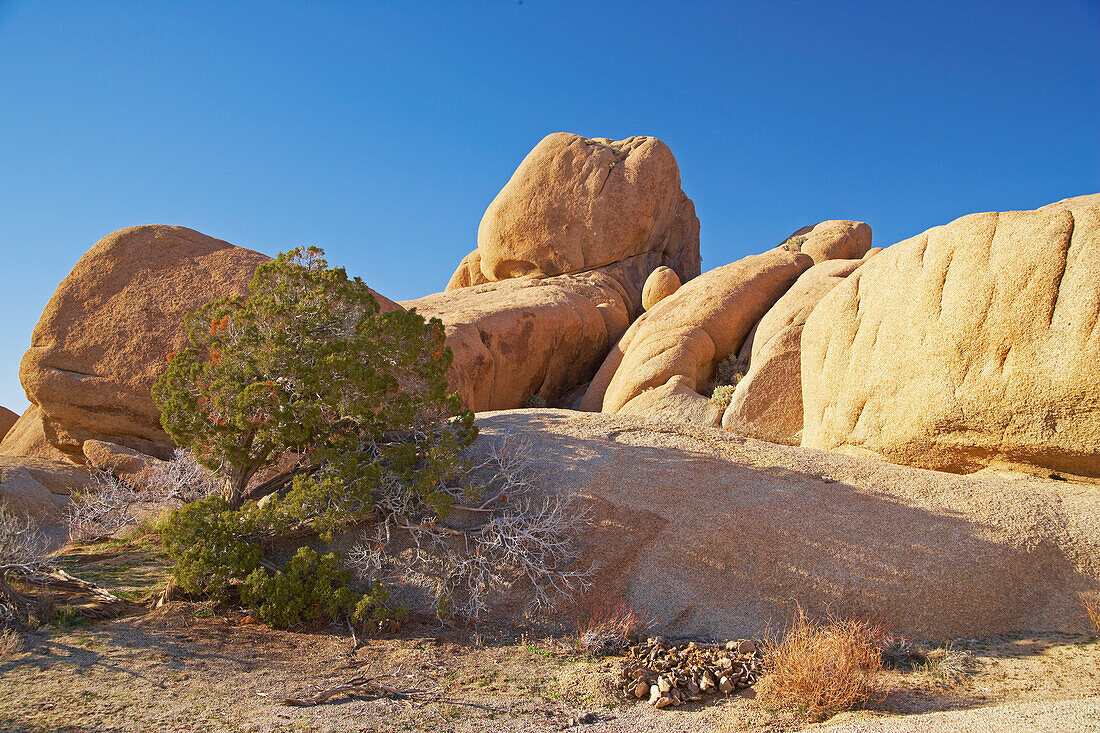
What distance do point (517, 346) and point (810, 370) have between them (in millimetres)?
7716

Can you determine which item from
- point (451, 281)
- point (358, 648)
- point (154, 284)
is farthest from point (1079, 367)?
point (451, 281)

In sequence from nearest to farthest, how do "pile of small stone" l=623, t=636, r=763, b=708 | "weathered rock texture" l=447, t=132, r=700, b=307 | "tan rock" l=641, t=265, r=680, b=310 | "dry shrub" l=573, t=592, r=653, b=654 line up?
"pile of small stone" l=623, t=636, r=763, b=708, "dry shrub" l=573, t=592, r=653, b=654, "tan rock" l=641, t=265, r=680, b=310, "weathered rock texture" l=447, t=132, r=700, b=307

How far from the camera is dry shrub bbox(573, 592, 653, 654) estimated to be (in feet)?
20.0

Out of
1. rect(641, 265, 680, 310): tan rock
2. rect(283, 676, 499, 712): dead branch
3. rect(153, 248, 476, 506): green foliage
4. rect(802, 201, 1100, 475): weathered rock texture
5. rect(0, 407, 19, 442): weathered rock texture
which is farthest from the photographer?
rect(0, 407, 19, 442): weathered rock texture

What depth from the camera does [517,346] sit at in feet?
55.9

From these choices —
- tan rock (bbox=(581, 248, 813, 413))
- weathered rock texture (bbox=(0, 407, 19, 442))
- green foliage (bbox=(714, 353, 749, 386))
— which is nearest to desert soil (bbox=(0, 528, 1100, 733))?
green foliage (bbox=(714, 353, 749, 386))

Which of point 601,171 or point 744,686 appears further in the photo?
point 601,171

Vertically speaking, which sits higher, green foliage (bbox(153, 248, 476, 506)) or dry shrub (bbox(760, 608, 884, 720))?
green foliage (bbox(153, 248, 476, 506))

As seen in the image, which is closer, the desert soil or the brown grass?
the desert soil

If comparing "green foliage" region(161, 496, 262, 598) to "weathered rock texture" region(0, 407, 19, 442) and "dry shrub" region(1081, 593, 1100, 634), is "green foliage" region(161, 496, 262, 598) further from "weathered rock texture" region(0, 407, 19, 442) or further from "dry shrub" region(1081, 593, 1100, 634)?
"weathered rock texture" region(0, 407, 19, 442)

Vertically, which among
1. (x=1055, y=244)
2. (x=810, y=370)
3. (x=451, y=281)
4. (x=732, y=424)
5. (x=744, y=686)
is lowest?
(x=744, y=686)

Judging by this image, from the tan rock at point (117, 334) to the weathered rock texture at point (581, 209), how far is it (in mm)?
12824

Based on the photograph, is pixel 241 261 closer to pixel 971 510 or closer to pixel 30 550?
pixel 30 550

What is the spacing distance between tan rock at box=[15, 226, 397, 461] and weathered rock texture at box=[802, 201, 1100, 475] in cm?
1061
